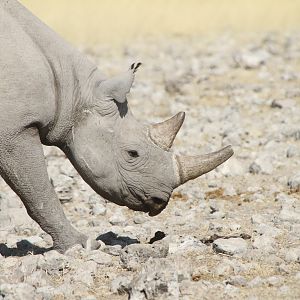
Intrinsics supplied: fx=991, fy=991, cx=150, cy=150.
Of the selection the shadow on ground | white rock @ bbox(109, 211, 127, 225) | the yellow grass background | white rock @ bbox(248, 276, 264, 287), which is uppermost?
white rock @ bbox(248, 276, 264, 287)

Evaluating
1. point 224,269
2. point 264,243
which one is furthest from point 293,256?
point 224,269

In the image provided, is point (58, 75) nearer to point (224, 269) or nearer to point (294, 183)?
point (224, 269)

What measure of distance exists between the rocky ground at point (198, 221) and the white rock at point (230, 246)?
11mm

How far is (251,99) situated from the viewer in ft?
53.7

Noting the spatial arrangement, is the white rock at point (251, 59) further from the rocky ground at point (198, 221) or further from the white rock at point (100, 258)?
the white rock at point (100, 258)

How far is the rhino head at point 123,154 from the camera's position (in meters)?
8.12

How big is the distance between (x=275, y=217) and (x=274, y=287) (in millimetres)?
2451

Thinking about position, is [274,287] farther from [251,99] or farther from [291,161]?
[251,99]

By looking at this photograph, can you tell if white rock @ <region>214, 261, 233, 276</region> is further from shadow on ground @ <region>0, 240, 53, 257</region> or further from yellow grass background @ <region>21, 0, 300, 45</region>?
yellow grass background @ <region>21, 0, 300, 45</region>

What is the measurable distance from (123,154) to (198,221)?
1543 millimetres

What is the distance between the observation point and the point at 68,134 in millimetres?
8133

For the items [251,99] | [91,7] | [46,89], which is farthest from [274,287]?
[91,7]

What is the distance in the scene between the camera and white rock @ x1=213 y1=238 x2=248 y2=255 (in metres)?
7.86

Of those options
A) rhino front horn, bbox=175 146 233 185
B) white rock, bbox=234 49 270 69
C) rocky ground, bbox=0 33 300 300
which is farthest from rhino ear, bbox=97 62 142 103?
white rock, bbox=234 49 270 69
